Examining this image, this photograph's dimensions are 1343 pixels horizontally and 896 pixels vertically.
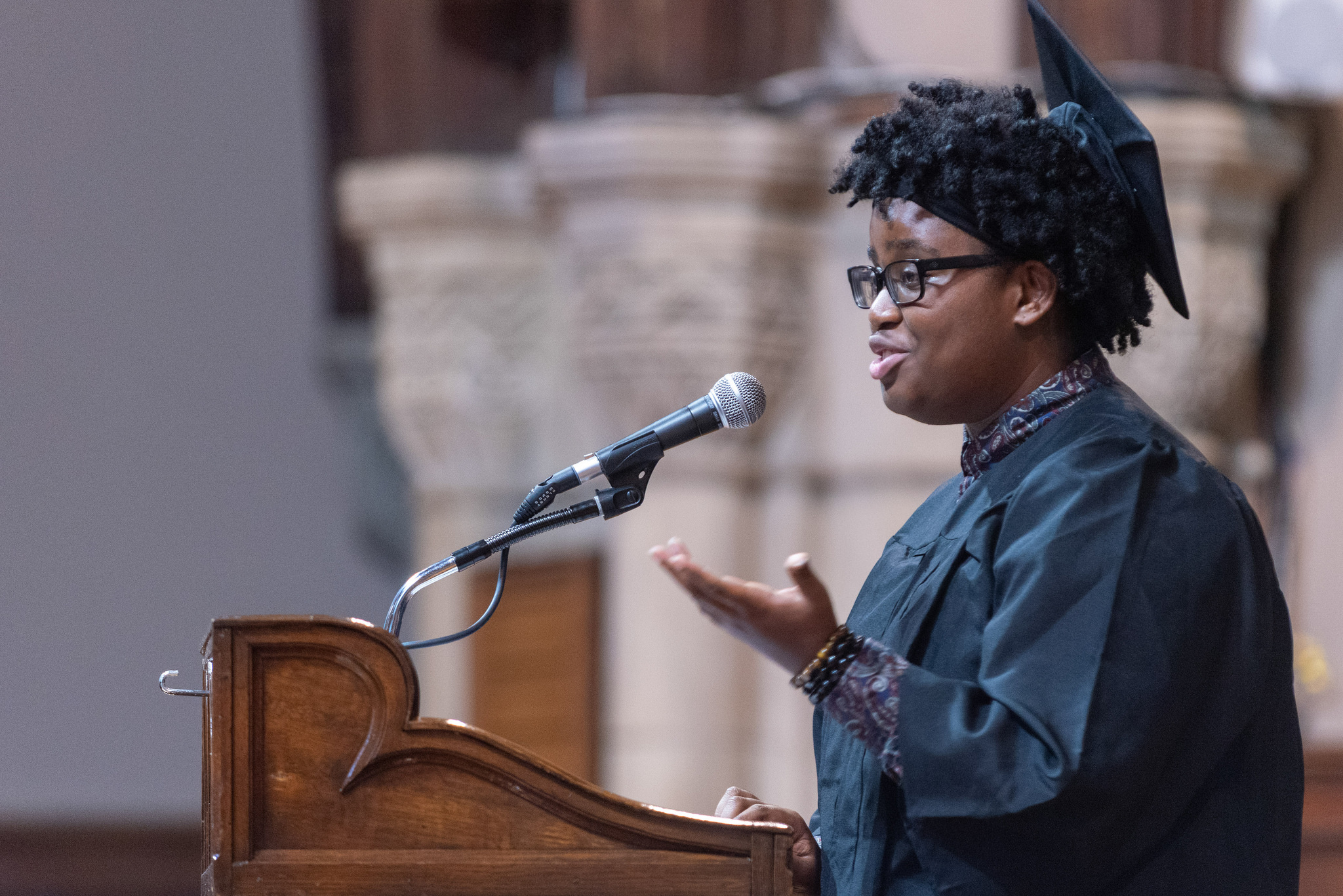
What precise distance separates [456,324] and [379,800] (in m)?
4.32

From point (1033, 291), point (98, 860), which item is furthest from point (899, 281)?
point (98, 860)

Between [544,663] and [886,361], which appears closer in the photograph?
[886,361]

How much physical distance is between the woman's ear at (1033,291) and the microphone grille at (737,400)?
11.9 inches

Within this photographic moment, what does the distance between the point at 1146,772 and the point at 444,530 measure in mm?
4616

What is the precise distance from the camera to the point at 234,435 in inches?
277

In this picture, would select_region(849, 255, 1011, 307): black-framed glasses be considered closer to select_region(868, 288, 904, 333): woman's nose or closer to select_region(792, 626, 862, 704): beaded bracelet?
select_region(868, 288, 904, 333): woman's nose

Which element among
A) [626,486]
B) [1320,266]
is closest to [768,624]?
[626,486]

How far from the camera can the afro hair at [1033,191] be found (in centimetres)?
201

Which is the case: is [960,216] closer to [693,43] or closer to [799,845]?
[799,845]

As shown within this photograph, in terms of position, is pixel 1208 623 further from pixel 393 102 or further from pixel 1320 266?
pixel 393 102

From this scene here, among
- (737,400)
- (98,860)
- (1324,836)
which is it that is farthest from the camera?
(98,860)

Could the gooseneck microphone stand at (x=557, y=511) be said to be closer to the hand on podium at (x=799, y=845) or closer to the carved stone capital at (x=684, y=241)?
the hand on podium at (x=799, y=845)

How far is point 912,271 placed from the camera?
80.8 inches

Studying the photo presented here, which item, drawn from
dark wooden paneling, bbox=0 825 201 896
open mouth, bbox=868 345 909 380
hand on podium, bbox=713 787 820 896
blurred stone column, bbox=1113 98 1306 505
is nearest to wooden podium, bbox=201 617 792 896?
hand on podium, bbox=713 787 820 896
